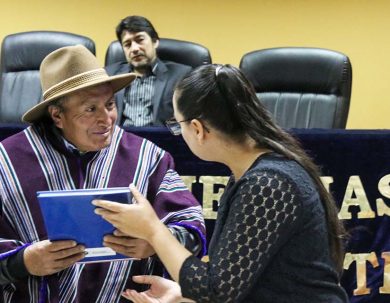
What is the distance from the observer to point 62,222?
1.42 meters

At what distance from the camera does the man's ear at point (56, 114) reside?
167cm

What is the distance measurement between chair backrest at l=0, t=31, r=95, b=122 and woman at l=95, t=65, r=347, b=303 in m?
2.75

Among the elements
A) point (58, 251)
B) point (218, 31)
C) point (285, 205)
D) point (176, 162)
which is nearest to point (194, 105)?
point (285, 205)

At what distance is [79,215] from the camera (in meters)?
1.40

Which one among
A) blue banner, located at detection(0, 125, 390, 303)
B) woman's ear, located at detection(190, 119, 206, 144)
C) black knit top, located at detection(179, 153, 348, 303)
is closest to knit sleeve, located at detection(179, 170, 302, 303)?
black knit top, located at detection(179, 153, 348, 303)

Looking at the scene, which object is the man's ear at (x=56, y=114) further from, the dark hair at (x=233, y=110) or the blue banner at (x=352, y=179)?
the blue banner at (x=352, y=179)

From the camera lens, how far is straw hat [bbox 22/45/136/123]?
1634 millimetres

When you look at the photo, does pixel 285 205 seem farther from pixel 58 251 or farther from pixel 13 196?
pixel 13 196

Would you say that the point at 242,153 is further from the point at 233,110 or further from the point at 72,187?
the point at 72,187

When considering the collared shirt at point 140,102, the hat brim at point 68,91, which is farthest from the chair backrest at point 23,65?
the hat brim at point 68,91

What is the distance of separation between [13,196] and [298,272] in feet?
2.60

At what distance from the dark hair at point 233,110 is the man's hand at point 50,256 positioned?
437 millimetres

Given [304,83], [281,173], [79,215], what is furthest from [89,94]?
[304,83]

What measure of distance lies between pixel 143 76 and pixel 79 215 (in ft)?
8.70
